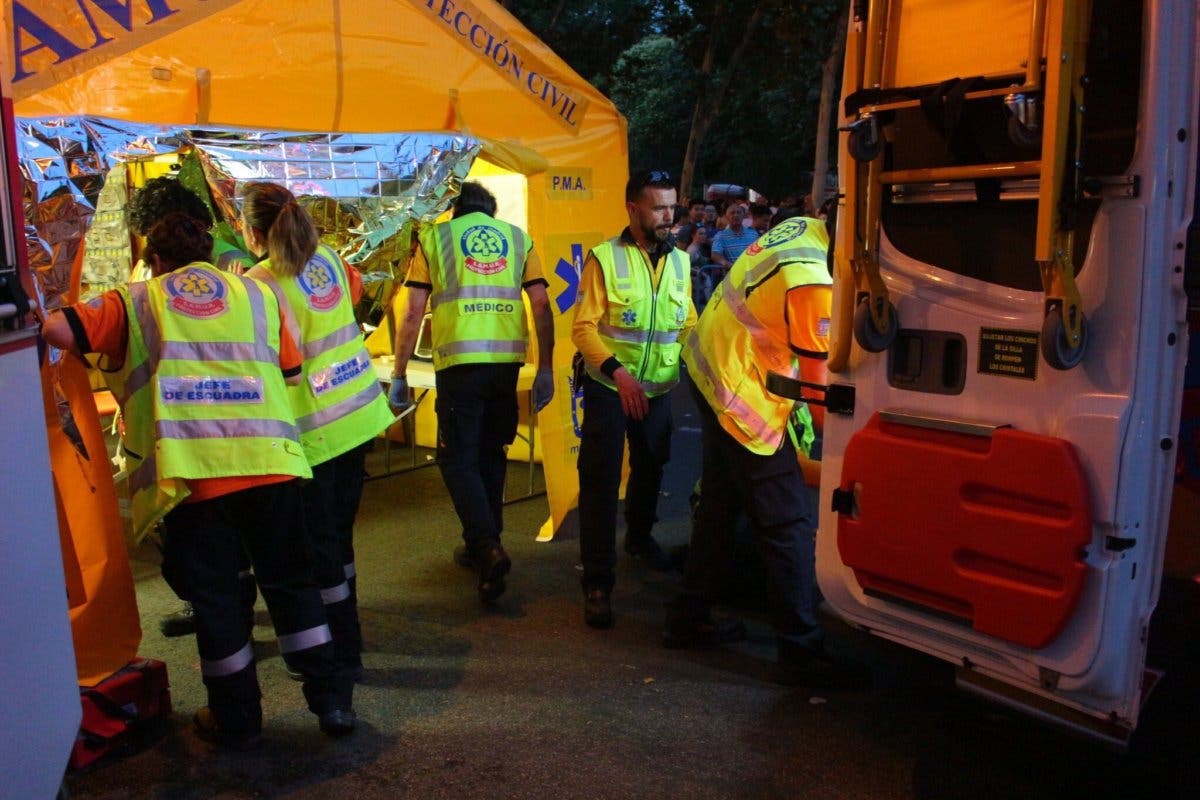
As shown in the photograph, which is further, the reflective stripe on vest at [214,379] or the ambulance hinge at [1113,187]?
the reflective stripe on vest at [214,379]

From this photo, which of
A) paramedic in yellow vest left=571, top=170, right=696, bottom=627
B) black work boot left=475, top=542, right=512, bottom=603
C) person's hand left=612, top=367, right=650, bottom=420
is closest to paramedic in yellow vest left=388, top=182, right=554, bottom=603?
black work boot left=475, top=542, right=512, bottom=603

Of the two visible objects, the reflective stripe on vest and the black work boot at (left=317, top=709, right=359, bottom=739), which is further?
A: the black work boot at (left=317, top=709, right=359, bottom=739)

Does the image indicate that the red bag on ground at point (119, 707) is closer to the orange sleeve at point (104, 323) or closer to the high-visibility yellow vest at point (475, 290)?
the orange sleeve at point (104, 323)

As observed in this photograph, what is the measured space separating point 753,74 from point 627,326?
17.7 m

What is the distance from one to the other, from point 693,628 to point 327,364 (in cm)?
169

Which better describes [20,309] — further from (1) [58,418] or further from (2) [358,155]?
(2) [358,155]

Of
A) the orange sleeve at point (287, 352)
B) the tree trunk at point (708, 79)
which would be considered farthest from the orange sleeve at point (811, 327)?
the tree trunk at point (708, 79)

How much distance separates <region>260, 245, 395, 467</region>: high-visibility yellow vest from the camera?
144 inches

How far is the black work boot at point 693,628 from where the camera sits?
420 centimetres

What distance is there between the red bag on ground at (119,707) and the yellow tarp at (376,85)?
2.47 m

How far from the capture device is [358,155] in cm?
519

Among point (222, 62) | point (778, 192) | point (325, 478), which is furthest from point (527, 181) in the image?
point (778, 192)

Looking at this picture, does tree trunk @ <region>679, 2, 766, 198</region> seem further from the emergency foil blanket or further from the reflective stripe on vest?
the reflective stripe on vest

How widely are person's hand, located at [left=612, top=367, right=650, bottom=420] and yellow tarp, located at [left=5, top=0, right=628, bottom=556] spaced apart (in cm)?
153
